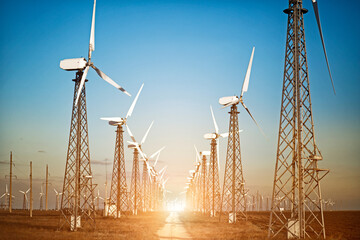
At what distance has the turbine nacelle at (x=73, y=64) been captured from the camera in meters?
38.7

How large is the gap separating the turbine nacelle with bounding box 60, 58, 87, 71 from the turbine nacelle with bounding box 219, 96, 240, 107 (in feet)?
73.5

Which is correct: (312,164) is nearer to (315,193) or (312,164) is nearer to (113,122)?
(315,193)

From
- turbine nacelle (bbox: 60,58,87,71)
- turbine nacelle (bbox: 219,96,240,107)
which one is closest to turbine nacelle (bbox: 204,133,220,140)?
turbine nacelle (bbox: 219,96,240,107)

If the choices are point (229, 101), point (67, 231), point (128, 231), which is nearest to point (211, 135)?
point (229, 101)

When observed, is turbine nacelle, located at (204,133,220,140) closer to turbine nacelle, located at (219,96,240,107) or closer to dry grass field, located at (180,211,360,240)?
dry grass field, located at (180,211,360,240)

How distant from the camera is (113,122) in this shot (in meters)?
65.8

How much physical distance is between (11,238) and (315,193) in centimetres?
2170

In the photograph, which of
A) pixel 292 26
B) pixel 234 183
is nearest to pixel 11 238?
pixel 292 26

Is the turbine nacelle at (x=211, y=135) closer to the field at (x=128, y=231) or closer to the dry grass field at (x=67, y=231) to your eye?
the field at (x=128, y=231)

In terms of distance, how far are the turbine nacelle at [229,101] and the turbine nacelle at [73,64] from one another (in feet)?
73.5

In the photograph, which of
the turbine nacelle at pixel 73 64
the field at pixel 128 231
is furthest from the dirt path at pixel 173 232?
the turbine nacelle at pixel 73 64

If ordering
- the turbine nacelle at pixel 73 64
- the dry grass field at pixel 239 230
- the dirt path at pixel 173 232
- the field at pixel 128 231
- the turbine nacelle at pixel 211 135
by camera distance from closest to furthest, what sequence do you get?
the field at pixel 128 231, the dry grass field at pixel 239 230, the dirt path at pixel 173 232, the turbine nacelle at pixel 73 64, the turbine nacelle at pixel 211 135

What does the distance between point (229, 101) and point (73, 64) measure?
23502 millimetres

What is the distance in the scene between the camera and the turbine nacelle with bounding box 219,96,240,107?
54.5m
